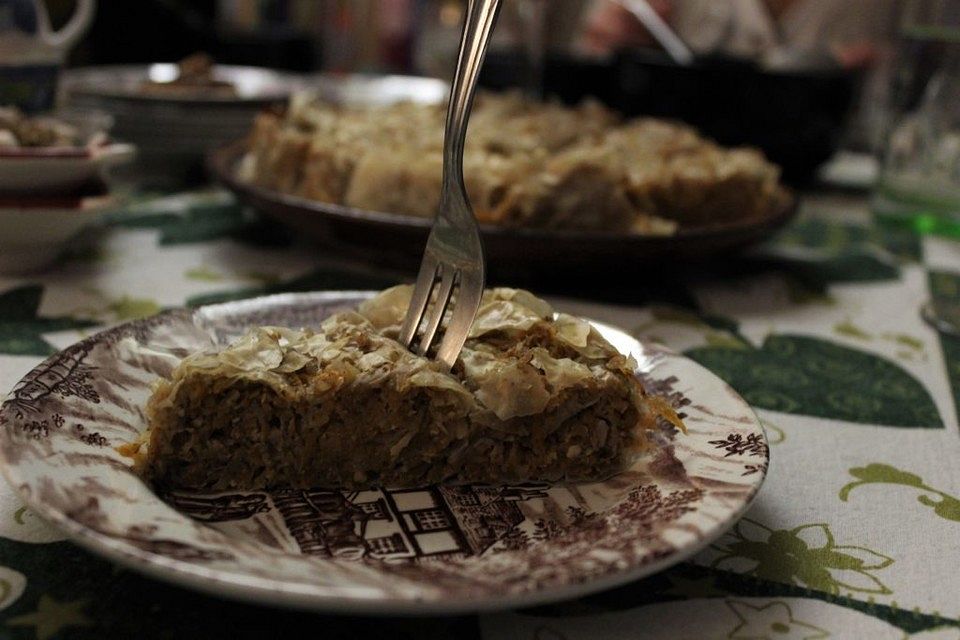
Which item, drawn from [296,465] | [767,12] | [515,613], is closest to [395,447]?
[296,465]

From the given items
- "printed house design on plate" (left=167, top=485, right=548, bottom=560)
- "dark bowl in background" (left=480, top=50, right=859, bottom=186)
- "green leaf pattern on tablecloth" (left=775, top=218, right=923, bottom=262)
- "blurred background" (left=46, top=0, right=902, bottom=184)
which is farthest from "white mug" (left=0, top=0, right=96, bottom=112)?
"green leaf pattern on tablecloth" (left=775, top=218, right=923, bottom=262)

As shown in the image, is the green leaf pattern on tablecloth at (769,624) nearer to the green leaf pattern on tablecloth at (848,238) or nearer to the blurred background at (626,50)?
the green leaf pattern on tablecloth at (848,238)

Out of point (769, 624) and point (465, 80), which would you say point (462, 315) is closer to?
point (465, 80)

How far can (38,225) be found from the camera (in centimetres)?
139

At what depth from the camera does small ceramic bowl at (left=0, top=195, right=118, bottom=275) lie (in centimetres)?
136

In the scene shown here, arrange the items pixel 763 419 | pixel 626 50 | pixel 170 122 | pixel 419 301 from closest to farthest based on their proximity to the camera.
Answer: pixel 419 301
pixel 763 419
pixel 170 122
pixel 626 50

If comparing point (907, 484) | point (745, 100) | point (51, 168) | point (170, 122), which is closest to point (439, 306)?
point (907, 484)

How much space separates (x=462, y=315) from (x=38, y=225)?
2.64 feet

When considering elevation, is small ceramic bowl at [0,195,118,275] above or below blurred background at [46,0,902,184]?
below

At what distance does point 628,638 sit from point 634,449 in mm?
232

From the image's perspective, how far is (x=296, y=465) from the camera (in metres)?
0.85

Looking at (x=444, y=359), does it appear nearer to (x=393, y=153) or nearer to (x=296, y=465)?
(x=296, y=465)

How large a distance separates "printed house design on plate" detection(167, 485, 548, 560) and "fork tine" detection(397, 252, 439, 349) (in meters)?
0.17

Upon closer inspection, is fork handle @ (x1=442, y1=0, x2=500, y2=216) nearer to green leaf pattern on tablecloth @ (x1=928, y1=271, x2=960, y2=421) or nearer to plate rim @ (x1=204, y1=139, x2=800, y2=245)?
plate rim @ (x1=204, y1=139, x2=800, y2=245)
